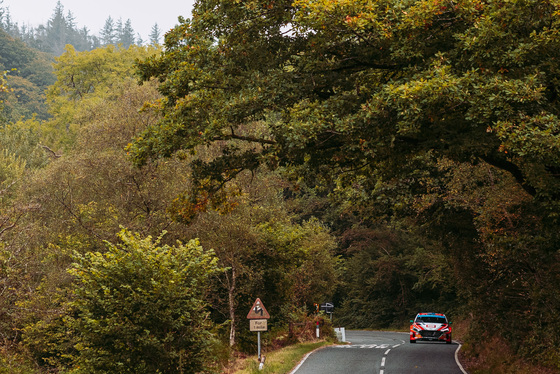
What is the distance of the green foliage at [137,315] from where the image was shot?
458 inches

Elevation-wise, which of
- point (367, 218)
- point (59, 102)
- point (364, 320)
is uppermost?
point (59, 102)

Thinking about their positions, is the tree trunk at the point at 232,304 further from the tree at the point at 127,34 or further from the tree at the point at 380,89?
the tree at the point at 127,34

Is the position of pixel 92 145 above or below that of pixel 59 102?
below

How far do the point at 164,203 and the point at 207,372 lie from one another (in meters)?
10.5

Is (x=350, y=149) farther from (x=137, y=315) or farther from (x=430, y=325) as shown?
(x=430, y=325)

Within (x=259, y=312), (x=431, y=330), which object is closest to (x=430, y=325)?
(x=431, y=330)

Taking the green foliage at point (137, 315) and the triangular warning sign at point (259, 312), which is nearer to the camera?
the green foliage at point (137, 315)

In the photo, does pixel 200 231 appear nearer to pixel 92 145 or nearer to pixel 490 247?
pixel 92 145

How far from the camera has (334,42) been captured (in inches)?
434

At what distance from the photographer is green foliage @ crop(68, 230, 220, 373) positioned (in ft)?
38.2

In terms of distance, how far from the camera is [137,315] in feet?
38.5

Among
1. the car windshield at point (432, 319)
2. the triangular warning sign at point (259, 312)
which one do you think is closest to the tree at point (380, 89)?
the triangular warning sign at point (259, 312)

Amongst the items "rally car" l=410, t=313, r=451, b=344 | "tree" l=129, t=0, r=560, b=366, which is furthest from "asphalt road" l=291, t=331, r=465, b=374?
"tree" l=129, t=0, r=560, b=366

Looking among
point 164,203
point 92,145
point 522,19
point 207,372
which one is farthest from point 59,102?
point 522,19
